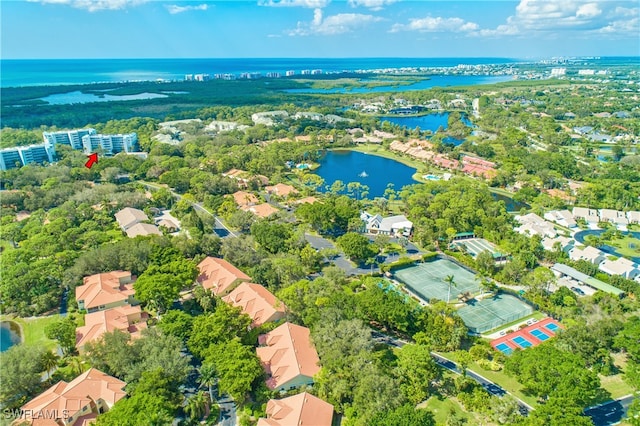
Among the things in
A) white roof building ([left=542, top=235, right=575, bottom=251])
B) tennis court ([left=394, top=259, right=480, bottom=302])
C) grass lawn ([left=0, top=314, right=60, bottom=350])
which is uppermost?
white roof building ([left=542, top=235, right=575, bottom=251])

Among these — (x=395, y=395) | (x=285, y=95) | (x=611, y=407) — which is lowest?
(x=611, y=407)

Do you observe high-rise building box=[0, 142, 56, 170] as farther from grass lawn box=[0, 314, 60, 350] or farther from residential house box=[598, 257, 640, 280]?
residential house box=[598, 257, 640, 280]

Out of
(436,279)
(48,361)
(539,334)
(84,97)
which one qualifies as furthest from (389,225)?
(84,97)

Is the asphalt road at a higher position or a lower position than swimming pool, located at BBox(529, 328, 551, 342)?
higher

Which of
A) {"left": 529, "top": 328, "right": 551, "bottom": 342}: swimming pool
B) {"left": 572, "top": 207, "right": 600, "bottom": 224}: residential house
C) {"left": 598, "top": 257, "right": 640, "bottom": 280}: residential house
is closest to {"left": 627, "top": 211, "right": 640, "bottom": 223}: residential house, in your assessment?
{"left": 572, "top": 207, "right": 600, "bottom": 224}: residential house

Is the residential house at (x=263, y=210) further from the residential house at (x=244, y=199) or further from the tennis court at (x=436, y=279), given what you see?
the tennis court at (x=436, y=279)

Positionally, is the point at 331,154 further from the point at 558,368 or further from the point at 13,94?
the point at 13,94

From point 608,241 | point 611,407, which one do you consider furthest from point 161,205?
point 608,241
